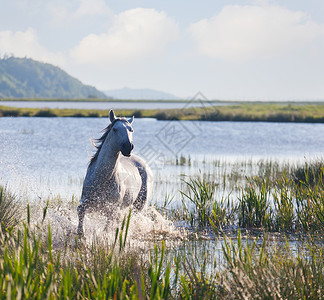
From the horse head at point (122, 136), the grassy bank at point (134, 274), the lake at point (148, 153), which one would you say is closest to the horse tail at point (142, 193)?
the lake at point (148, 153)

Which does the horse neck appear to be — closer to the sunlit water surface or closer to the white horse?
the white horse

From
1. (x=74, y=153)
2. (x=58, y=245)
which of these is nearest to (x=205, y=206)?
(x=58, y=245)

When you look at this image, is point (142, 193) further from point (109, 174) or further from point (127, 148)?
point (127, 148)

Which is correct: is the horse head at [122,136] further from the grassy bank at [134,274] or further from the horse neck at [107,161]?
the grassy bank at [134,274]

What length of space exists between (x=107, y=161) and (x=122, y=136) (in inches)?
21.1

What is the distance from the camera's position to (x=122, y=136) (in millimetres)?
6211

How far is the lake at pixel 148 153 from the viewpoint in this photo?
39.4 feet

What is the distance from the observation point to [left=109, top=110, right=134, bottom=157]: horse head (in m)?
6.09

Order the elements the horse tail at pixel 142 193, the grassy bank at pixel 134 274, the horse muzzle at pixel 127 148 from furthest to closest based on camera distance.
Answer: the horse tail at pixel 142 193, the horse muzzle at pixel 127 148, the grassy bank at pixel 134 274

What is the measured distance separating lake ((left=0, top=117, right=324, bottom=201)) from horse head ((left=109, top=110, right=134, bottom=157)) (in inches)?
11.8

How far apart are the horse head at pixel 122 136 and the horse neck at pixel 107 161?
0.41 feet

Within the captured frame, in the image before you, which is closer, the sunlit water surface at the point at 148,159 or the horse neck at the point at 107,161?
the horse neck at the point at 107,161

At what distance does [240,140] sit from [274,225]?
75.0 ft

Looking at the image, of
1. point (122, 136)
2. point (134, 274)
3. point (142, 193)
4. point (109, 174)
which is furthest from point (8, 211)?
point (134, 274)
